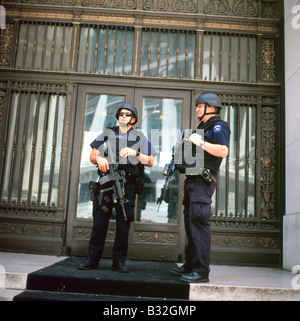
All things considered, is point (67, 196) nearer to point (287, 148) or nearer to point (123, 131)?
point (123, 131)

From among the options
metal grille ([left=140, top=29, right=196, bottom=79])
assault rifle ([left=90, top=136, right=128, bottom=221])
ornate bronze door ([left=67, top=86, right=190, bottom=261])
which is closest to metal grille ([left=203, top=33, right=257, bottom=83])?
metal grille ([left=140, top=29, right=196, bottom=79])

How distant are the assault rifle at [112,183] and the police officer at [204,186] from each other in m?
0.81

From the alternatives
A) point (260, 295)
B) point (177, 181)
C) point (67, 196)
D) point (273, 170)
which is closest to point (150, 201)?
point (177, 181)

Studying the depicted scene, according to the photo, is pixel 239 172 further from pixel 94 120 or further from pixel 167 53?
pixel 94 120

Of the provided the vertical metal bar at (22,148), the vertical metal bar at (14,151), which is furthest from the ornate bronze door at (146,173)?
the vertical metal bar at (14,151)

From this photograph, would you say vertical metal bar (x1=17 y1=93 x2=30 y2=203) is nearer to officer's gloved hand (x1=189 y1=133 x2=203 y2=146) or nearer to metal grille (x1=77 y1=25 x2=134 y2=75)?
metal grille (x1=77 y1=25 x2=134 y2=75)

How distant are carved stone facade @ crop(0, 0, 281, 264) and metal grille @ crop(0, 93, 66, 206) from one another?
0.11m

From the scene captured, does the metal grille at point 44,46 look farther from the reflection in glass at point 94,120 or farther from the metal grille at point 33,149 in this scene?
the reflection in glass at point 94,120

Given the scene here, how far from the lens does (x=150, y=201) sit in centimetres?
607

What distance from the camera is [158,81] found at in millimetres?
6309

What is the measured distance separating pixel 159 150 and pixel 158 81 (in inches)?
46.4

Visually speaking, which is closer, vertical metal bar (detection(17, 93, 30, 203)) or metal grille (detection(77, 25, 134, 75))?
vertical metal bar (detection(17, 93, 30, 203))

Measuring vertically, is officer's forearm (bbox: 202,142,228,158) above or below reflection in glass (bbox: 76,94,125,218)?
below

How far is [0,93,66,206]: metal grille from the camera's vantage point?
613cm
